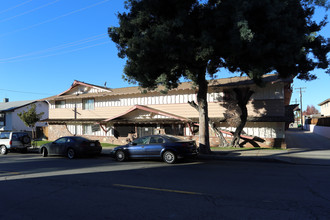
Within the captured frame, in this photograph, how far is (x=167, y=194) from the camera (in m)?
6.35

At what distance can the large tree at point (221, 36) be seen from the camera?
10961mm

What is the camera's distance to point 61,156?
16.1 m

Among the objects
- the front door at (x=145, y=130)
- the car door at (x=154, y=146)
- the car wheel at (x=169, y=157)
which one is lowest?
the car wheel at (x=169, y=157)

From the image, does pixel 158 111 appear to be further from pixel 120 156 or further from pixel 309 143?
pixel 309 143

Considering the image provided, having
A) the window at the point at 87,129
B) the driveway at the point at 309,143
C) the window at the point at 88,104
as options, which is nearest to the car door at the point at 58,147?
the window at the point at 87,129

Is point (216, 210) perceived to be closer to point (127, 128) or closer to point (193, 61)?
point (193, 61)

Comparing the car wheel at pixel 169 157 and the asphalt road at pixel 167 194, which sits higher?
the car wheel at pixel 169 157

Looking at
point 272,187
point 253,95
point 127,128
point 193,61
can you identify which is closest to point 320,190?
point 272,187

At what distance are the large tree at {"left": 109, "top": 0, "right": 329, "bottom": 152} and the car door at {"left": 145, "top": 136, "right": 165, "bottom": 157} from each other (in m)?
3.15

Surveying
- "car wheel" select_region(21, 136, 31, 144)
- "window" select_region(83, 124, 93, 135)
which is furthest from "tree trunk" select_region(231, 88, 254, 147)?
"car wheel" select_region(21, 136, 31, 144)

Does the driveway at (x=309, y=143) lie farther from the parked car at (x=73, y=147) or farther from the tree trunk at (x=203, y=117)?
the parked car at (x=73, y=147)

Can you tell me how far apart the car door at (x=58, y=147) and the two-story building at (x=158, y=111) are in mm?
6009

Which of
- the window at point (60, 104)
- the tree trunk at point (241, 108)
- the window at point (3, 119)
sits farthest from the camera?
the window at point (3, 119)

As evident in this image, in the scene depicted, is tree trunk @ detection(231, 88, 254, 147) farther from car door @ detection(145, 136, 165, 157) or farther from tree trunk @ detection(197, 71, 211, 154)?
car door @ detection(145, 136, 165, 157)
